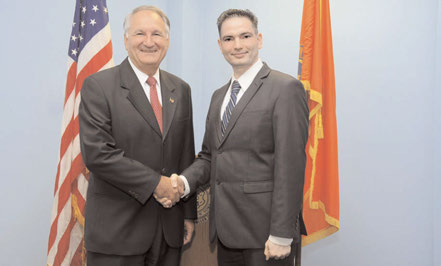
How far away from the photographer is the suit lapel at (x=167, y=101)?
72.4 inches

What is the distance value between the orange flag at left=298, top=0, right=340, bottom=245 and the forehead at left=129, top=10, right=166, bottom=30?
1.12 metres

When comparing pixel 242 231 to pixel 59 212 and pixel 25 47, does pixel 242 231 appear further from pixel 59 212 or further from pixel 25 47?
pixel 25 47

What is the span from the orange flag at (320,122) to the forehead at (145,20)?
1118 mm

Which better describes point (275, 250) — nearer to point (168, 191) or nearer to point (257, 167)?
point (257, 167)

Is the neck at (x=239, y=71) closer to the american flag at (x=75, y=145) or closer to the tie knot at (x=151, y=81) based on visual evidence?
the tie knot at (x=151, y=81)

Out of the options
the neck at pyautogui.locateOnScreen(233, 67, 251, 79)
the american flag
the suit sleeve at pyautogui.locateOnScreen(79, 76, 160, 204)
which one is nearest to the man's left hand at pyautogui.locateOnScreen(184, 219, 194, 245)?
the suit sleeve at pyautogui.locateOnScreen(79, 76, 160, 204)

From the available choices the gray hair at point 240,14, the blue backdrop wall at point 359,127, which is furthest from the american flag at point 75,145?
the gray hair at point 240,14

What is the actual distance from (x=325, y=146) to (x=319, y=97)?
36 centimetres

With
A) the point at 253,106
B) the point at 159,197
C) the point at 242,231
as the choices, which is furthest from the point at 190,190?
the point at 253,106

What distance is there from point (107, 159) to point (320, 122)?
57.9 inches

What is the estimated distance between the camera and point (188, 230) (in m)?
2.01

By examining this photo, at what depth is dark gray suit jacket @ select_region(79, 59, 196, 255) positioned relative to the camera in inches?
65.9

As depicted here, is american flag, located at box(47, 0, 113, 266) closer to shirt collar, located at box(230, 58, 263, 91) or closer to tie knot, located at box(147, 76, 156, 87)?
tie knot, located at box(147, 76, 156, 87)

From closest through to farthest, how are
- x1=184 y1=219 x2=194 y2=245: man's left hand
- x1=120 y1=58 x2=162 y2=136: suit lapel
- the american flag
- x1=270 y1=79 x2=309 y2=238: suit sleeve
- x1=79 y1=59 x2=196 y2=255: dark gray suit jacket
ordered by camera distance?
x1=270 y1=79 x2=309 y2=238: suit sleeve < x1=79 y1=59 x2=196 y2=255: dark gray suit jacket < x1=120 y1=58 x2=162 y2=136: suit lapel < x1=184 y1=219 x2=194 y2=245: man's left hand < the american flag
